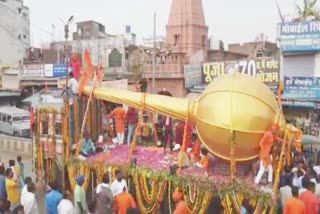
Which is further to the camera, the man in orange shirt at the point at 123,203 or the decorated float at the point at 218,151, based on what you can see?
the decorated float at the point at 218,151

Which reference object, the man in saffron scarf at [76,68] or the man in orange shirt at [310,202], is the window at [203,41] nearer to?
the man in saffron scarf at [76,68]

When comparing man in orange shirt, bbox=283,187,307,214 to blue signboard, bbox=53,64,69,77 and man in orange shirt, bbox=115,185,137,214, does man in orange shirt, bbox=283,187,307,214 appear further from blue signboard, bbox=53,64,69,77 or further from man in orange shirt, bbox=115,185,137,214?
blue signboard, bbox=53,64,69,77

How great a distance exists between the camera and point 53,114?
12.8 meters

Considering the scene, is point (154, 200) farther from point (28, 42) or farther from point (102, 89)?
point (28, 42)

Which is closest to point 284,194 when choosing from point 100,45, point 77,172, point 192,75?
point 77,172

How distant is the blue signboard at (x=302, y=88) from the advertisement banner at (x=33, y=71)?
1650 centimetres

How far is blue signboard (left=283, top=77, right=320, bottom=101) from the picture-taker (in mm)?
19031

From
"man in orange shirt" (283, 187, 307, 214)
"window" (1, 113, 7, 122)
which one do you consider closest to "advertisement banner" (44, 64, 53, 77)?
"window" (1, 113, 7, 122)

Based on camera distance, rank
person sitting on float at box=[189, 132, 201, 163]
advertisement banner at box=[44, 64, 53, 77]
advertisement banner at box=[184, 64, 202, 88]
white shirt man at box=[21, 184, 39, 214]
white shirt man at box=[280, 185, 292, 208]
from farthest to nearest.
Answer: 1. advertisement banner at box=[44, 64, 53, 77]
2. advertisement banner at box=[184, 64, 202, 88]
3. person sitting on float at box=[189, 132, 201, 163]
4. white shirt man at box=[280, 185, 292, 208]
5. white shirt man at box=[21, 184, 39, 214]

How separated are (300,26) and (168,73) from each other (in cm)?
863

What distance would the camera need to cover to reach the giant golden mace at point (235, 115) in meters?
8.69

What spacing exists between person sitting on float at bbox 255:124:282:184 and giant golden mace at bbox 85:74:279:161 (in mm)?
174

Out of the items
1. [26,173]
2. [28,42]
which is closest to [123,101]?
[26,173]

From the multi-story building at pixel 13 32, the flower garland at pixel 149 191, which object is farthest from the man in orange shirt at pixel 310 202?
the multi-story building at pixel 13 32
